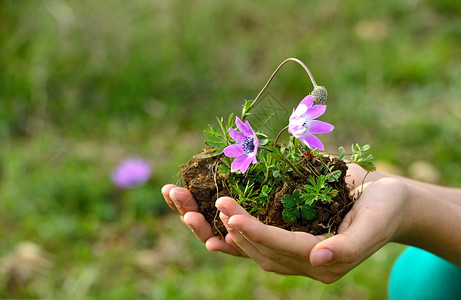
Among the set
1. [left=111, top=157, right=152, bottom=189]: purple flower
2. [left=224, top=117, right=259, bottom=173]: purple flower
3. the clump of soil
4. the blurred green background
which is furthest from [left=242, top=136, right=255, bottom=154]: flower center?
[left=111, top=157, right=152, bottom=189]: purple flower

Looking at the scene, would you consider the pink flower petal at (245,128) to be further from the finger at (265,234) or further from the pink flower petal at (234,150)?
the finger at (265,234)

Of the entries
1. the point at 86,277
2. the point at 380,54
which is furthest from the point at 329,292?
the point at 380,54

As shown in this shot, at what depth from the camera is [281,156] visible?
127cm

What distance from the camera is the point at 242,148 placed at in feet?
4.08

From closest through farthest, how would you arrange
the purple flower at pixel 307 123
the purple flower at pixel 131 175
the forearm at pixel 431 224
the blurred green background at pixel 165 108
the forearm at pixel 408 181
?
the purple flower at pixel 307 123 < the forearm at pixel 431 224 < the forearm at pixel 408 181 < the blurred green background at pixel 165 108 < the purple flower at pixel 131 175

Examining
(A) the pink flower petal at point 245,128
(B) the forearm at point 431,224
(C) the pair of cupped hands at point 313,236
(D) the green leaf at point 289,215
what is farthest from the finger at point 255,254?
(B) the forearm at point 431,224

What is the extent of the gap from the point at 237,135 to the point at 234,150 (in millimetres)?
35

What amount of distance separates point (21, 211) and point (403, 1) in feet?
9.97

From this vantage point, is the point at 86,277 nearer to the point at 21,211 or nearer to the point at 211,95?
the point at 21,211

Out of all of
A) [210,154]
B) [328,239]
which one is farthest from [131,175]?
[328,239]

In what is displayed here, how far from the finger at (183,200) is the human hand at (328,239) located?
0.46ft

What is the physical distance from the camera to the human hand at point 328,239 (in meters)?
1.12

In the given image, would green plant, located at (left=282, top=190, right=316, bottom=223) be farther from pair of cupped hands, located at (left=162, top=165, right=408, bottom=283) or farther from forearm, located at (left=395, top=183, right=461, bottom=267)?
forearm, located at (left=395, top=183, right=461, bottom=267)

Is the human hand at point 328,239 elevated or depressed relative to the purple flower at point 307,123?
depressed
